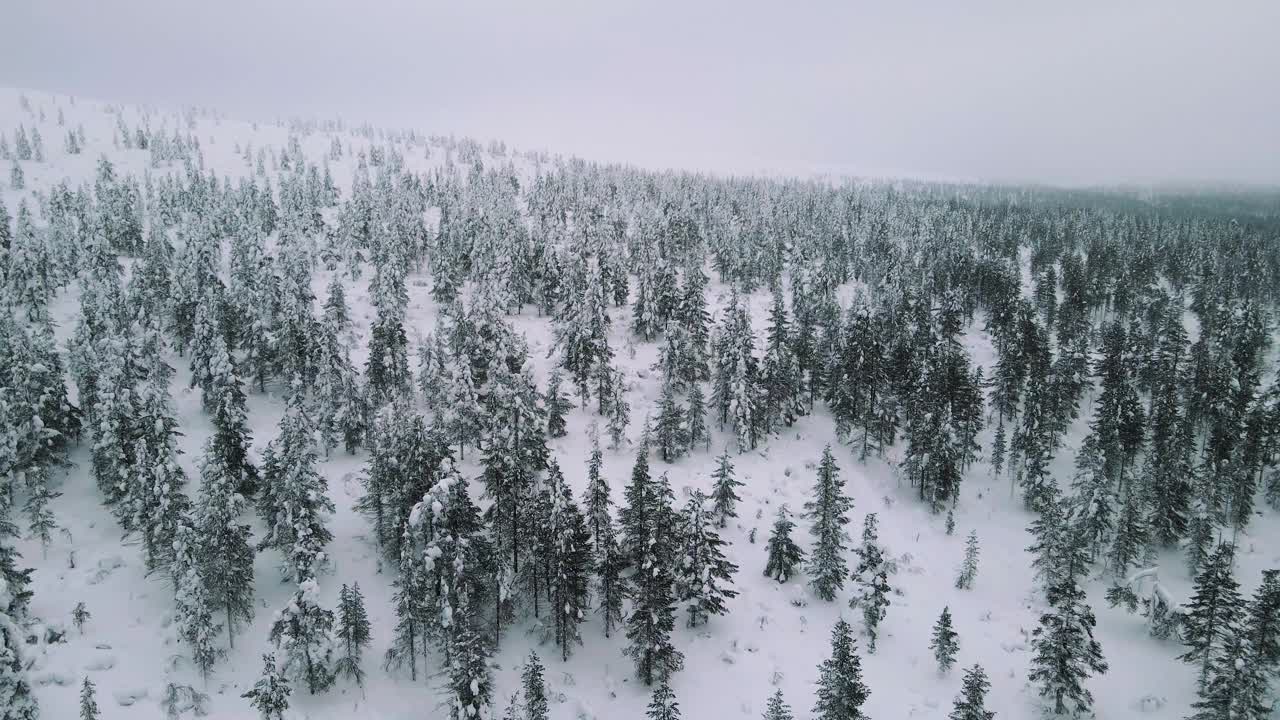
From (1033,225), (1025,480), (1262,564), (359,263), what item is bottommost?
(1262,564)

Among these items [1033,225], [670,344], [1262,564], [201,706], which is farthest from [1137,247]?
[201,706]

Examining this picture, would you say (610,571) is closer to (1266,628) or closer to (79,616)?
(79,616)

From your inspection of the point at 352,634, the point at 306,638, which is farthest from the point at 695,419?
the point at 306,638

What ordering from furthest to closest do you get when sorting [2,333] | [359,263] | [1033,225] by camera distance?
1. [1033,225]
2. [359,263]
3. [2,333]

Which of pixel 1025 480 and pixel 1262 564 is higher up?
pixel 1025 480

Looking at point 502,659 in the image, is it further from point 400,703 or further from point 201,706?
point 201,706

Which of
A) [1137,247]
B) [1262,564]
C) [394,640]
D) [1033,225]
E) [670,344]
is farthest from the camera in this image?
[1033,225]

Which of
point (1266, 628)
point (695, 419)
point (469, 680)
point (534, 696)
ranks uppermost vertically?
point (695, 419)

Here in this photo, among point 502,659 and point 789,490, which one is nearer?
point 502,659
